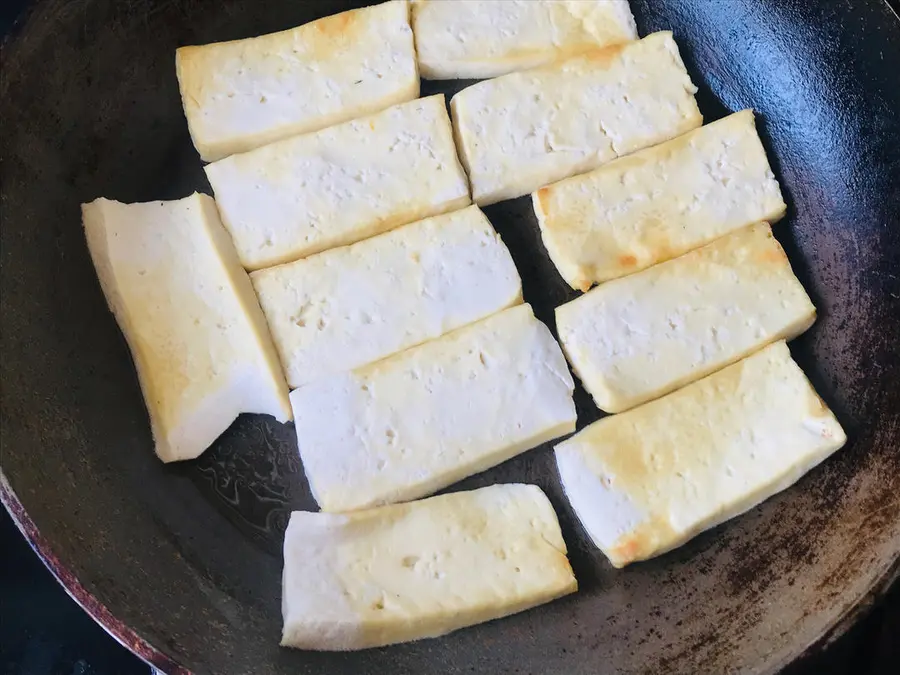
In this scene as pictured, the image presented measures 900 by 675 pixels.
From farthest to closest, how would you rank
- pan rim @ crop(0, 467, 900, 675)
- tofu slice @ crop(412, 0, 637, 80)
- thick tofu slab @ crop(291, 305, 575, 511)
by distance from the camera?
tofu slice @ crop(412, 0, 637, 80) < thick tofu slab @ crop(291, 305, 575, 511) < pan rim @ crop(0, 467, 900, 675)

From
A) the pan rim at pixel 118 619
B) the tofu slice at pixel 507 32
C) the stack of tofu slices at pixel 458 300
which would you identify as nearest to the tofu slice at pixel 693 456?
the stack of tofu slices at pixel 458 300

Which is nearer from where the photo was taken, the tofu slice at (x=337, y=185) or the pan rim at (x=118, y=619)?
the pan rim at (x=118, y=619)

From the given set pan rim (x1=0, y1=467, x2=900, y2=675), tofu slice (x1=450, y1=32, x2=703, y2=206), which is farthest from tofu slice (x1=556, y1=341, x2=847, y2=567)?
tofu slice (x1=450, y1=32, x2=703, y2=206)

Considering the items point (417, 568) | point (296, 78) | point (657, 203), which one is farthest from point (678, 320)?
point (296, 78)

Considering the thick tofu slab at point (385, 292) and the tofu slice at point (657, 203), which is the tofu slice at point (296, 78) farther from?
the tofu slice at point (657, 203)

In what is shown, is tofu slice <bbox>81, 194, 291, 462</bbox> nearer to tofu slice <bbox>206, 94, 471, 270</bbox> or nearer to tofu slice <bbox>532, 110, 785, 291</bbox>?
tofu slice <bbox>206, 94, 471, 270</bbox>
